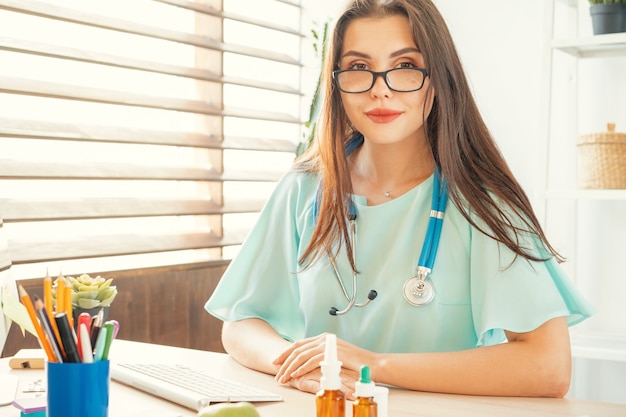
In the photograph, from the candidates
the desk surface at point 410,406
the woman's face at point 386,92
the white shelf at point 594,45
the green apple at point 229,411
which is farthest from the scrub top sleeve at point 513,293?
the white shelf at point 594,45

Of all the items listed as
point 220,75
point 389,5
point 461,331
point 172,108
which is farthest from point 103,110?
point 461,331

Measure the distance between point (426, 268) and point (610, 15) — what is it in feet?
4.90

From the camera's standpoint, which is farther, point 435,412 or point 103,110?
point 103,110

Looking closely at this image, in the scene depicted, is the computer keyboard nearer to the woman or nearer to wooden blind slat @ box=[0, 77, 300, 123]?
the woman

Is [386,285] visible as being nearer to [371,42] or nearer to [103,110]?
[371,42]

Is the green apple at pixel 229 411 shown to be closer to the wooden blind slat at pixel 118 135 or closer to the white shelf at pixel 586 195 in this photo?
the wooden blind slat at pixel 118 135

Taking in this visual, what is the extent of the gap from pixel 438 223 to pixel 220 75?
1.58m

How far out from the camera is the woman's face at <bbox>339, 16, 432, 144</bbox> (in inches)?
67.3

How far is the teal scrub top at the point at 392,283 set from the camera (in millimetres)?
1573

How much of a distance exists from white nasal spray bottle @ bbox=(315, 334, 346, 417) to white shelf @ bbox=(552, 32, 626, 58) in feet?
6.64

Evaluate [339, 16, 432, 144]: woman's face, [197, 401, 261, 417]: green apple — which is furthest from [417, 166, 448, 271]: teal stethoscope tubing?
[197, 401, 261, 417]: green apple

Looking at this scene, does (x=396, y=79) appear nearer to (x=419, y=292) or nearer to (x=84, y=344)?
(x=419, y=292)

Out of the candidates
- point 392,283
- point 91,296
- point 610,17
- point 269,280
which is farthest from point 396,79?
point 610,17

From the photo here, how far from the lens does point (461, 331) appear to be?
65.7 inches
